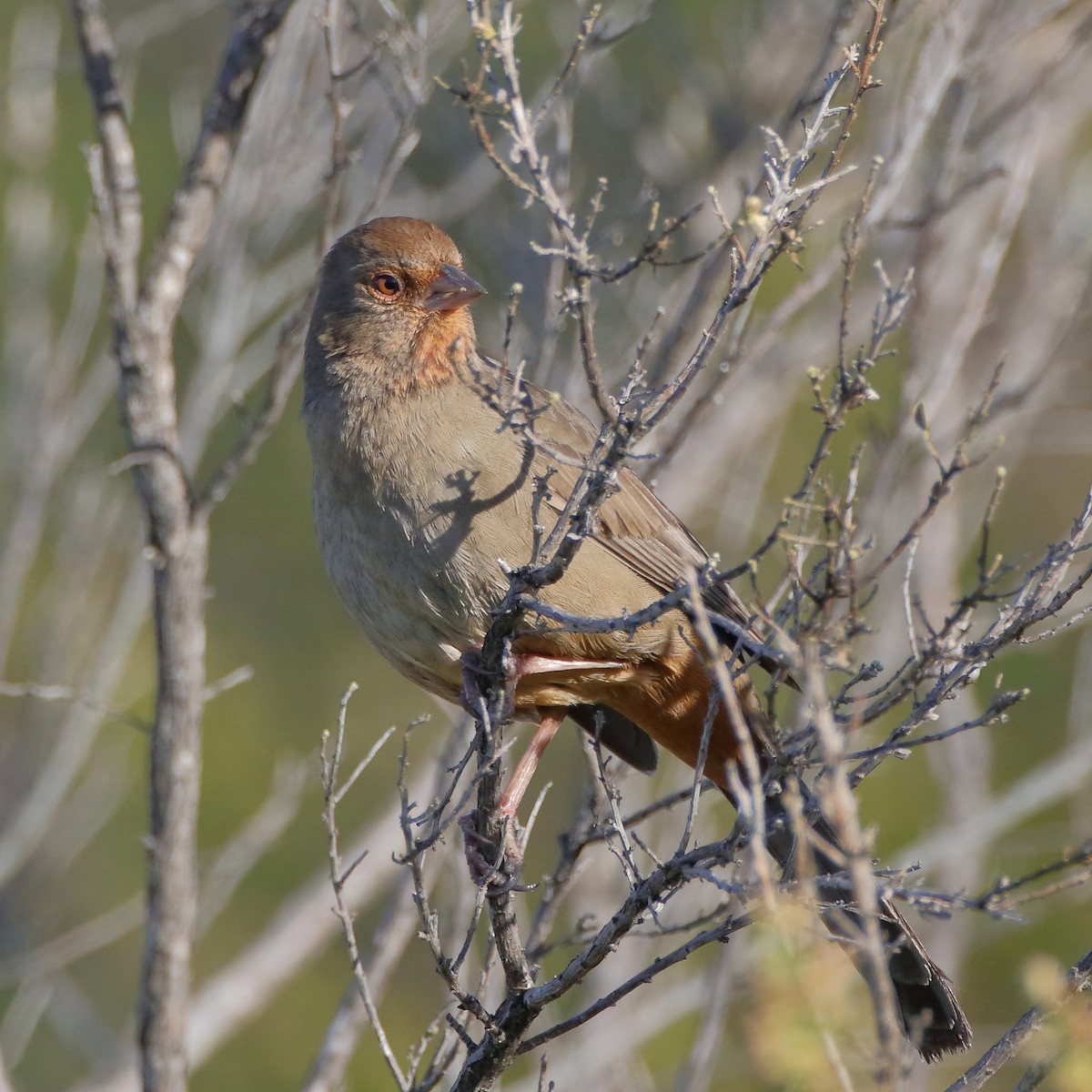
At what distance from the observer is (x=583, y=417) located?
15.4 ft

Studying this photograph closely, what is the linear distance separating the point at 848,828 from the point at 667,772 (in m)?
5.62

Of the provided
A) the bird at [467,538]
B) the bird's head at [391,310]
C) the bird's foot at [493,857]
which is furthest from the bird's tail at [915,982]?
the bird's head at [391,310]

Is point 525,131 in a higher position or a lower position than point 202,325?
lower

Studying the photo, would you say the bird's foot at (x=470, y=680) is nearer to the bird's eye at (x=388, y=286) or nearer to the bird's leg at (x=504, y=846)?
the bird's leg at (x=504, y=846)

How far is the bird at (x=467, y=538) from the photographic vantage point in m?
4.07

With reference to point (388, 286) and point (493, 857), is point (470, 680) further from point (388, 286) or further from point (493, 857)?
point (388, 286)

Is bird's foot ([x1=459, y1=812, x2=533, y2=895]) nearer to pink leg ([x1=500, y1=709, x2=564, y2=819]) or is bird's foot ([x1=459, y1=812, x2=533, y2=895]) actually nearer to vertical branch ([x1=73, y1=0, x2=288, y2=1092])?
pink leg ([x1=500, y1=709, x2=564, y2=819])

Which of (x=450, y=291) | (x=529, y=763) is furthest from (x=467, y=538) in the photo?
(x=450, y=291)

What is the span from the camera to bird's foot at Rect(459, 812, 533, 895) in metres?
3.56

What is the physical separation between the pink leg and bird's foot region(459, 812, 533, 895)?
88 mm

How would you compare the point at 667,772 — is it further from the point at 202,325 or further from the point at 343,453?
the point at 343,453

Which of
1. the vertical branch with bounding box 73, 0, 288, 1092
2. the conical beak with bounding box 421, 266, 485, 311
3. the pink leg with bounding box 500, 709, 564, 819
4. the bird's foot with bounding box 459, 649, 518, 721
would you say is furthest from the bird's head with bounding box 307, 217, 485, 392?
the pink leg with bounding box 500, 709, 564, 819

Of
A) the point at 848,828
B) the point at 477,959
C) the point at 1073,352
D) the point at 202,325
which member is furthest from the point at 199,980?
the point at 848,828

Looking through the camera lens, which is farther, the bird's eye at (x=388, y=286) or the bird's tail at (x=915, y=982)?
the bird's eye at (x=388, y=286)
